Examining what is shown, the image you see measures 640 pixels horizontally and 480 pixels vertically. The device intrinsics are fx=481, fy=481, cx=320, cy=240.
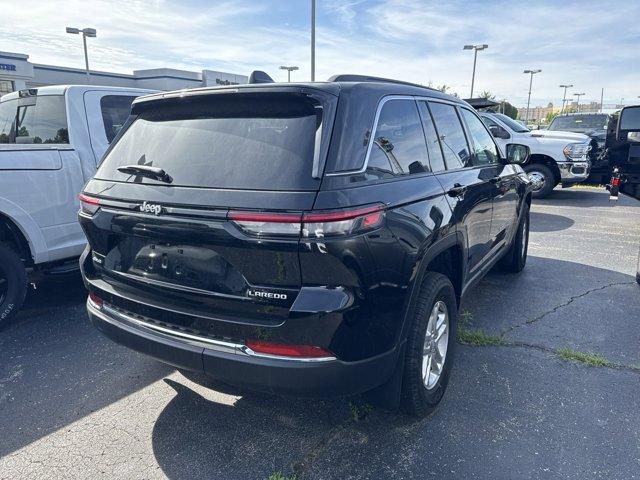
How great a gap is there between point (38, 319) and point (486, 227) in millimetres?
3969

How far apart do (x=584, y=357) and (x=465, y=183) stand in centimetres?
157

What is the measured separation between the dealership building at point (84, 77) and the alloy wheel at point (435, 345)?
24.0 meters

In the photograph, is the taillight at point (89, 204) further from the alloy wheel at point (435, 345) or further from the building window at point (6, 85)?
the building window at point (6, 85)

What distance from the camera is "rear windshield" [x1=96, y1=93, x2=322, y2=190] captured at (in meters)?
2.10

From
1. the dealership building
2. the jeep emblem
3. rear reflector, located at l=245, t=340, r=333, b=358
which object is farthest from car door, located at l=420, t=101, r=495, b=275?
the dealership building

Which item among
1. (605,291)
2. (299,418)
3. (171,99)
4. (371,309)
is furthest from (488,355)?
(171,99)

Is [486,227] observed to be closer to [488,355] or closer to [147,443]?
[488,355]

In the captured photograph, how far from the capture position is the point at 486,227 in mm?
3838

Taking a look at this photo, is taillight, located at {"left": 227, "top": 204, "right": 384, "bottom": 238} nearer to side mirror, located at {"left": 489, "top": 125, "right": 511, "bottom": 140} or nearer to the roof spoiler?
the roof spoiler

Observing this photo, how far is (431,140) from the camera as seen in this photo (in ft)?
10.0

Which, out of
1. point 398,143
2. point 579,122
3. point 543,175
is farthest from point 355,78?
point 579,122

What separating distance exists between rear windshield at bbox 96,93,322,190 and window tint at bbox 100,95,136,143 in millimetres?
2273

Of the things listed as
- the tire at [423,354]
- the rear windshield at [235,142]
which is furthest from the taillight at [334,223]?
the tire at [423,354]

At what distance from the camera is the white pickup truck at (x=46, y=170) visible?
396 cm
